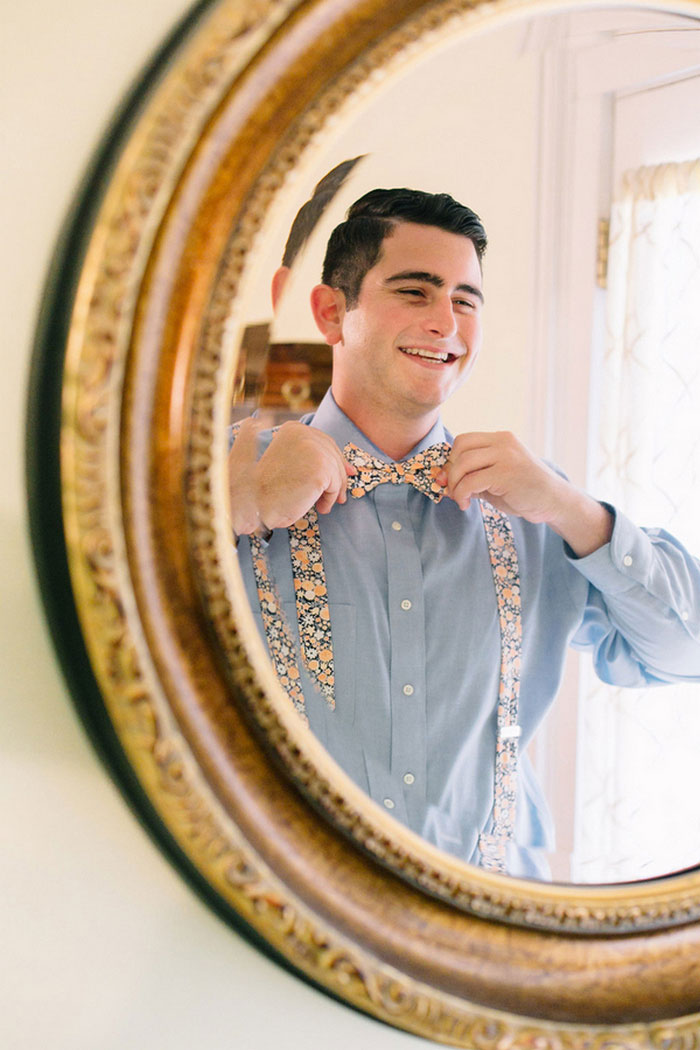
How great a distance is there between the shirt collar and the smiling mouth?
4 centimetres

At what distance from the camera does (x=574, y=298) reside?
52 centimetres

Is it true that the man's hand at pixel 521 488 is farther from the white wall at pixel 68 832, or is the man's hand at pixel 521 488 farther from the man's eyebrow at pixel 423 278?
the white wall at pixel 68 832

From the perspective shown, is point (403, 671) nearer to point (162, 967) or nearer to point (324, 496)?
point (324, 496)

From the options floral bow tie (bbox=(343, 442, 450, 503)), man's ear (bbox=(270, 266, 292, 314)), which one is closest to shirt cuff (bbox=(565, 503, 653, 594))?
floral bow tie (bbox=(343, 442, 450, 503))

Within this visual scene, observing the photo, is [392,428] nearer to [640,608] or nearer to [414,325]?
[414,325]

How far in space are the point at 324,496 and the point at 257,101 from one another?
0.22 metres

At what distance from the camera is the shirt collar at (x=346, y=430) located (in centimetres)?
48

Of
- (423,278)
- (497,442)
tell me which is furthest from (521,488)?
(423,278)

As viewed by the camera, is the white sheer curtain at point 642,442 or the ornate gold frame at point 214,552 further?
the white sheer curtain at point 642,442

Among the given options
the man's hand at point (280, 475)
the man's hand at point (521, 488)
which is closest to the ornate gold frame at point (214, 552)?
the man's hand at point (280, 475)

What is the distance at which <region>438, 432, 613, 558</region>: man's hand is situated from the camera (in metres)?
0.51

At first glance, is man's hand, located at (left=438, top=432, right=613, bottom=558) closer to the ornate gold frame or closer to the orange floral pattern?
the orange floral pattern

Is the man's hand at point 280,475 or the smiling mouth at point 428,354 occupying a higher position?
the smiling mouth at point 428,354

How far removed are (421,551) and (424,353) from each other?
0.38 ft
